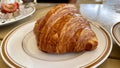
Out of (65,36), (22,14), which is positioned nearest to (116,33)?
(65,36)

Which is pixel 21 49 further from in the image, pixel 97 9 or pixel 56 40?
pixel 97 9

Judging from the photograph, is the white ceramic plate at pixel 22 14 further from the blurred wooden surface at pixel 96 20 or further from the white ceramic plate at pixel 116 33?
the white ceramic plate at pixel 116 33

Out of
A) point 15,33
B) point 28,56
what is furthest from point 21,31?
point 28,56

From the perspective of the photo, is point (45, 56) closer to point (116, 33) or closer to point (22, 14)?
point (116, 33)

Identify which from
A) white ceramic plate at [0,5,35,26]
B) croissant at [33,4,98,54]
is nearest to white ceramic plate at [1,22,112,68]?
croissant at [33,4,98,54]

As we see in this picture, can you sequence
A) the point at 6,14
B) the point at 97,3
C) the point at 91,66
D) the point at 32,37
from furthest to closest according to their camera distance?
the point at 97,3 → the point at 6,14 → the point at 32,37 → the point at 91,66

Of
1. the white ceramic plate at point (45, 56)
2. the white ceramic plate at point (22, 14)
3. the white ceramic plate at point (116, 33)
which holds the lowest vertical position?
the white ceramic plate at point (45, 56)

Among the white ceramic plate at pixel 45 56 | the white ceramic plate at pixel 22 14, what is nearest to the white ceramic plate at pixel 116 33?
the white ceramic plate at pixel 45 56
